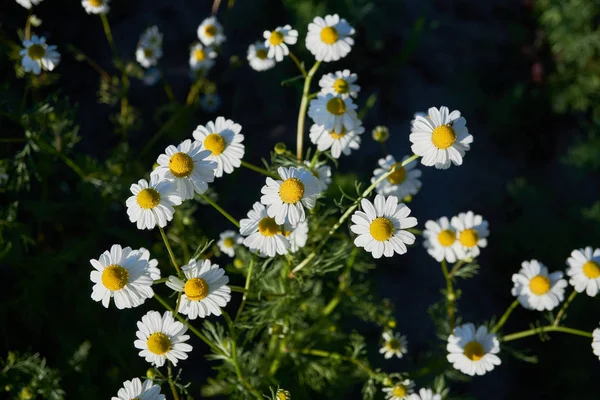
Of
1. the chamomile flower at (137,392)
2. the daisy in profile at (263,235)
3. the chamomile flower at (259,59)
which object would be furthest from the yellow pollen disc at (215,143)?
the chamomile flower at (259,59)

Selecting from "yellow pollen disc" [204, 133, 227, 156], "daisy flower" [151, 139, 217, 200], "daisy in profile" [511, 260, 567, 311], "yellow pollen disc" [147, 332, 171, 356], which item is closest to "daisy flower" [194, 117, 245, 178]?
"yellow pollen disc" [204, 133, 227, 156]

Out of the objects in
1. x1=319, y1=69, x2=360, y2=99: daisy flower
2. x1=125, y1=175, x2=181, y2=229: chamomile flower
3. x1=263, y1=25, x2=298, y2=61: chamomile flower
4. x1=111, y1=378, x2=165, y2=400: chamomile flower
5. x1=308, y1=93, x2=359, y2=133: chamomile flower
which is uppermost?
x1=263, y1=25, x2=298, y2=61: chamomile flower

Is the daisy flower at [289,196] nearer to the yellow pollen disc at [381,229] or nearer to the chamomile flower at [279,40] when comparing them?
the yellow pollen disc at [381,229]

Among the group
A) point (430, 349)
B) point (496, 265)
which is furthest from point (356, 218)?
point (496, 265)

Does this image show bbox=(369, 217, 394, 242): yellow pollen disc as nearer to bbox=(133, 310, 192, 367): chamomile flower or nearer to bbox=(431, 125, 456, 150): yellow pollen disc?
bbox=(431, 125, 456, 150): yellow pollen disc

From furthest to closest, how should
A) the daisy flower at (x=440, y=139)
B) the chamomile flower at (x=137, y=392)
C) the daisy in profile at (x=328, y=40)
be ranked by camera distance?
the daisy in profile at (x=328, y=40), the daisy flower at (x=440, y=139), the chamomile flower at (x=137, y=392)

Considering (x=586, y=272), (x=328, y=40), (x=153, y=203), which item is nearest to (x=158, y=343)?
(x=153, y=203)

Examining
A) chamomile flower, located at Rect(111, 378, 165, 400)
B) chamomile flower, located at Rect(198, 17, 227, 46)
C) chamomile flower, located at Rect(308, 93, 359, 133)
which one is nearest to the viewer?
chamomile flower, located at Rect(111, 378, 165, 400)

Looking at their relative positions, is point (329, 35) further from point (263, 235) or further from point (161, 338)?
point (161, 338)
